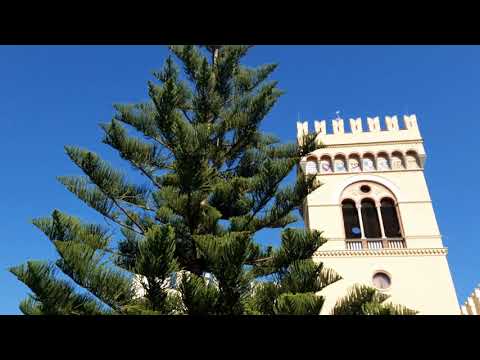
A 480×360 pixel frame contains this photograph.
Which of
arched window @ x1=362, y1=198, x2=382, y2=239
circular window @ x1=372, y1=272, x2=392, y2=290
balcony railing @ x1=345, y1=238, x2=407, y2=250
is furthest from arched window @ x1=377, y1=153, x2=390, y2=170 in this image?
circular window @ x1=372, y1=272, x2=392, y2=290

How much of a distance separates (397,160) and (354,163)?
1.45 m

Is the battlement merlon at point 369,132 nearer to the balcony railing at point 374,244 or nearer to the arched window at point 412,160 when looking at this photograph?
the arched window at point 412,160

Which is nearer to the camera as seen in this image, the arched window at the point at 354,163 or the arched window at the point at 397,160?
the arched window at the point at 397,160

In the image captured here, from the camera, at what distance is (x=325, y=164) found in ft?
46.9

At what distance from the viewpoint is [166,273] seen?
309 centimetres

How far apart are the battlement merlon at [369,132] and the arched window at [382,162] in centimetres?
55

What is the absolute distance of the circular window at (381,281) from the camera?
11.6m

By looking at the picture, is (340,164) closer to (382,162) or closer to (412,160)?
(382,162)

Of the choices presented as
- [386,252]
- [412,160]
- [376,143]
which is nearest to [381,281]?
[386,252]

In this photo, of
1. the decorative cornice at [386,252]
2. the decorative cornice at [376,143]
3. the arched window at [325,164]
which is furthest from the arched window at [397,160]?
the decorative cornice at [386,252]

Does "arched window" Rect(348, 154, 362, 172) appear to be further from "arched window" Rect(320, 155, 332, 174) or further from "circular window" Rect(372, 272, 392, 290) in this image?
"circular window" Rect(372, 272, 392, 290)
